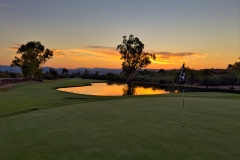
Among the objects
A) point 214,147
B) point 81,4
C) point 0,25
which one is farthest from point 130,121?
point 0,25

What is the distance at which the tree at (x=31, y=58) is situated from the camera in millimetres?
56250

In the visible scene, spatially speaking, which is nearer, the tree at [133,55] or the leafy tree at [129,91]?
the leafy tree at [129,91]

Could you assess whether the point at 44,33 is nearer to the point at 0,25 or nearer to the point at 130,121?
the point at 0,25

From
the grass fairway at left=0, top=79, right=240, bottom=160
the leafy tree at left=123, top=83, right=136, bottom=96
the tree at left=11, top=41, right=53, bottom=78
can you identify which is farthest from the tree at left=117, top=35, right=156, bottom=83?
the grass fairway at left=0, top=79, right=240, bottom=160

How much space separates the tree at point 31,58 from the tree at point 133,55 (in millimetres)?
25096

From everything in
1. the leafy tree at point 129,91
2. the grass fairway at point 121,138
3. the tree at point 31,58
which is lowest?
the leafy tree at point 129,91

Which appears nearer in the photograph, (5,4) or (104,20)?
(5,4)

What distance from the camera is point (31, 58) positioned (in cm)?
6047

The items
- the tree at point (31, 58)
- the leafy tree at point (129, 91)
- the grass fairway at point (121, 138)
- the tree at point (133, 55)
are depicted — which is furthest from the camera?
the tree at point (133, 55)

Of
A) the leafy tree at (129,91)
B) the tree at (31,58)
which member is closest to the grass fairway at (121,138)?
the leafy tree at (129,91)

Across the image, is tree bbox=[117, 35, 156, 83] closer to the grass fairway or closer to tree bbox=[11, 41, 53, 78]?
tree bbox=[11, 41, 53, 78]

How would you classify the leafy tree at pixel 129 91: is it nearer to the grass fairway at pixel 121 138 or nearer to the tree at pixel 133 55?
the tree at pixel 133 55

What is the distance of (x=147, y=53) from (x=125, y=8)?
39629 millimetres

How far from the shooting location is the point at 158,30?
34062mm
